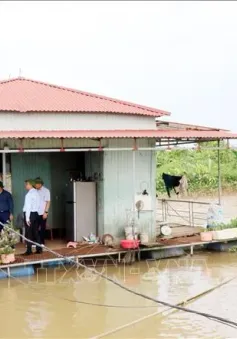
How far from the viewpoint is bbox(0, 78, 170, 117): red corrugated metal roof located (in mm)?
13008

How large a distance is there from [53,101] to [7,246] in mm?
4068

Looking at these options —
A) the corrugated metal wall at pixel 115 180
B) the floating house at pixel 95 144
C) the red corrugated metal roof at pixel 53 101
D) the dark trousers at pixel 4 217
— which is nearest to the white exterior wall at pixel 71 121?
the floating house at pixel 95 144

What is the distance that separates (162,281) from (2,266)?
123 inches

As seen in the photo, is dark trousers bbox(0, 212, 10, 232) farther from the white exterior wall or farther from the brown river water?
the white exterior wall

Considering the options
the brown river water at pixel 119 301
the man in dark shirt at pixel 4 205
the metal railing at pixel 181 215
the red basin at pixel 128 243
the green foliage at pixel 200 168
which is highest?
the green foliage at pixel 200 168

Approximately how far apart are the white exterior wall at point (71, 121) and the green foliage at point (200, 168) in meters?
14.1

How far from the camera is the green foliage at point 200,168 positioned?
30.5 meters

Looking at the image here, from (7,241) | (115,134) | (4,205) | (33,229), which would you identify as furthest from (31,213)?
(115,134)

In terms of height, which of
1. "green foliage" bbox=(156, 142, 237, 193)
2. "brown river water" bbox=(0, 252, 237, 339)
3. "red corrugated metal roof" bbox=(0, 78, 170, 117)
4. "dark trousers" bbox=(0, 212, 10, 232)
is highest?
"red corrugated metal roof" bbox=(0, 78, 170, 117)

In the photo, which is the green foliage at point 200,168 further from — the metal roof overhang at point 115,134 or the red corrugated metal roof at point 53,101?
the metal roof overhang at point 115,134

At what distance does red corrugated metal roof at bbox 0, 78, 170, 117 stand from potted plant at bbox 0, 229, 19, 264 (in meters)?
2.91

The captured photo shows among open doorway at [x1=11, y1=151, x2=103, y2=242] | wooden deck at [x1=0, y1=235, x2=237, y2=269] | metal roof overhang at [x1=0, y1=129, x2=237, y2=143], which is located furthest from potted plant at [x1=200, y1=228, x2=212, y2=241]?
open doorway at [x1=11, y1=151, x2=103, y2=242]

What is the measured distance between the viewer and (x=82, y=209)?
43.3ft

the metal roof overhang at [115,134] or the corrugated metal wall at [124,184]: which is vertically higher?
the metal roof overhang at [115,134]
